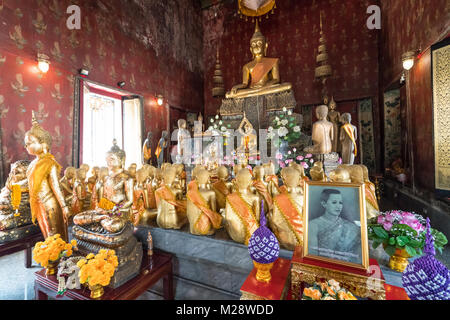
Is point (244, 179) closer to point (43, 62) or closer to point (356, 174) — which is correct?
point (356, 174)

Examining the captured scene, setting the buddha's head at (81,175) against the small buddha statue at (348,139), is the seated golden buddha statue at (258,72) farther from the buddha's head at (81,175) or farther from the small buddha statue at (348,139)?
the buddha's head at (81,175)

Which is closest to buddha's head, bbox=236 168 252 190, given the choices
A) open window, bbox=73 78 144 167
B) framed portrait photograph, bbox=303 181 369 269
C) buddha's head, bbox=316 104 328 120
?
framed portrait photograph, bbox=303 181 369 269

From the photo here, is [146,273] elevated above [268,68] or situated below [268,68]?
below

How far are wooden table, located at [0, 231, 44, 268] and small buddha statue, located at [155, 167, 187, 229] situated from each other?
5.32 ft

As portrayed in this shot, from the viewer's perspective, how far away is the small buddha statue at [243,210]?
60.8 inches

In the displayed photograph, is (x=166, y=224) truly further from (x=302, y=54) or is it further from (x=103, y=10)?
(x=302, y=54)

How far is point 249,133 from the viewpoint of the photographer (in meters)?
4.82

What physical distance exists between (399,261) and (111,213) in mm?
1956

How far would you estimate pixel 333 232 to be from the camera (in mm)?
1040

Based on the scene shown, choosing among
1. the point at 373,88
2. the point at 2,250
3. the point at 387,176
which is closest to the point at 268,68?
the point at 373,88

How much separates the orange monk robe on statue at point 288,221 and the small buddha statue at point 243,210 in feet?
0.51

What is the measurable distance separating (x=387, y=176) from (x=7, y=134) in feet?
26.9

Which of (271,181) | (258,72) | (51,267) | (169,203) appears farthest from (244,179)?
(258,72)

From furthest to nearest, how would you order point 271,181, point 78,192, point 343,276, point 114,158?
1. point 78,192
2. point 271,181
3. point 114,158
4. point 343,276
